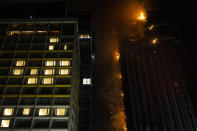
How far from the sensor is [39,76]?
31938 mm

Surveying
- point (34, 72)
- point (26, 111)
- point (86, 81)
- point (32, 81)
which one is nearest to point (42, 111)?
point (26, 111)

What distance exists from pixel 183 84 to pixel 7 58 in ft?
184

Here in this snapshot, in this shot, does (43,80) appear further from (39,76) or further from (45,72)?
(45,72)

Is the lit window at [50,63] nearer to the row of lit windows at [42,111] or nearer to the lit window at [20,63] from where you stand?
the lit window at [20,63]

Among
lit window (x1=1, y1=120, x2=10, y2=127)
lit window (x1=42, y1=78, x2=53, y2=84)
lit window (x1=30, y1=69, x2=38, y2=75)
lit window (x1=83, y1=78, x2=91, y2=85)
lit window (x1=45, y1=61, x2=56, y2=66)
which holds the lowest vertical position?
lit window (x1=1, y1=120, x2=10, y2=127)

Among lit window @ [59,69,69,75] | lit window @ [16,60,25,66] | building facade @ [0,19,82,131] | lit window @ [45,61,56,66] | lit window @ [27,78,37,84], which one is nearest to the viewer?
building facade @ [0,19,82,131]

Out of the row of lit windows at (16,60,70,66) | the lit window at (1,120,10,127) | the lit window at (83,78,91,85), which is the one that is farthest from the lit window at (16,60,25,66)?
the lit window at (83,78,91,85)

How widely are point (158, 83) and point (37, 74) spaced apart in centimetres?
4897

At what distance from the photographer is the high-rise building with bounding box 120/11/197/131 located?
A: 194 feet

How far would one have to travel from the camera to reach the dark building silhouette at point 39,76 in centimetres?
2772

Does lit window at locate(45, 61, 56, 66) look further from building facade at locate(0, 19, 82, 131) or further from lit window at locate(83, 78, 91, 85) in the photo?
lit window at locate(83, 78, 91, 85)

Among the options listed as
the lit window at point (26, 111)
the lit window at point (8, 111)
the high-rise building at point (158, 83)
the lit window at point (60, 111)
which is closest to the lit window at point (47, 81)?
the lit window at point (26, 111)

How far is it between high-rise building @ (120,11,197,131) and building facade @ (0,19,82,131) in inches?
1532

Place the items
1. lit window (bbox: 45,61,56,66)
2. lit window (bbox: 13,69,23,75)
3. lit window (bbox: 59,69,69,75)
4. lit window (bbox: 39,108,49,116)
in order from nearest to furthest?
1. lit window (bbox: 39,108,49,116)
2. lit window (bbox: 13,69,23,75)
3. lit window (bbox: 59,69,69,75)
4. lit window (bbox: 45,61,56,66)
